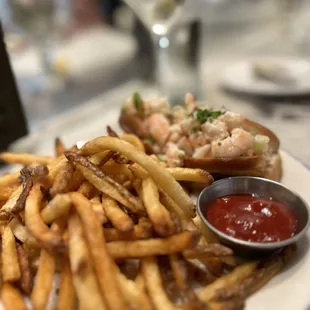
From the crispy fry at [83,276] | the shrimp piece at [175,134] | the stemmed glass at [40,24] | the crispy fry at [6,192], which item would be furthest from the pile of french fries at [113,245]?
the stemmed glass at [40,24]

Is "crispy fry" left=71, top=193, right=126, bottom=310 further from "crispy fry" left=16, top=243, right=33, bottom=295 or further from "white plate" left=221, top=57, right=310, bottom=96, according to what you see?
"white plate" left=221, top=57, right=310, bottom=96

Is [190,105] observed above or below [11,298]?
above

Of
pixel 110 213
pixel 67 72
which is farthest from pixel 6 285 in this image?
pixel 67 72

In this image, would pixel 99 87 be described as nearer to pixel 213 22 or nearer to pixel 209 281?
pixel 213 22

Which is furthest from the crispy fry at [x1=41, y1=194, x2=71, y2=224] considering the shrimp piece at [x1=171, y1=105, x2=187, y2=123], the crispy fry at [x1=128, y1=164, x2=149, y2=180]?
the shrimp piece at [x1=171, y1=105, x2=187, y2=123]

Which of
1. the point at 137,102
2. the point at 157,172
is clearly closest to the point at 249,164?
the point at 157,172

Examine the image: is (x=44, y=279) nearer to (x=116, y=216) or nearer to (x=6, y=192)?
(x=116, y=216)
